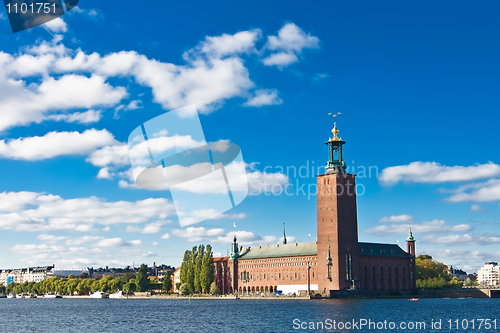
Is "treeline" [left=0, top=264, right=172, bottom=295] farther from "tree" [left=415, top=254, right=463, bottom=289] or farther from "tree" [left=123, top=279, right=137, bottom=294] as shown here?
"tree" [left=415, top=254, right=463, bottom=289]

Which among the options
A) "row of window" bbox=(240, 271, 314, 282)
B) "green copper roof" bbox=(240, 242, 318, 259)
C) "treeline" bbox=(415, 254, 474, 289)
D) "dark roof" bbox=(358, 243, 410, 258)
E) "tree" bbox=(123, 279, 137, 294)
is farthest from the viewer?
"tree" bbox=(123, 279, 137, 294)

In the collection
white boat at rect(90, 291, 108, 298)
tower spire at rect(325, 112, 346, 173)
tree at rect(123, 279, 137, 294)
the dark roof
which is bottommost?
white boat at rect(90, 291, 108, 298)

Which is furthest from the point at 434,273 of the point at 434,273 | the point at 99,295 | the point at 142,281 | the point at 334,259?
the point at 99,295

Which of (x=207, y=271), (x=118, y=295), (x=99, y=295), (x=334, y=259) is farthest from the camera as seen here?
(x=99, y=295)

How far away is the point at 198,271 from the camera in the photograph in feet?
390

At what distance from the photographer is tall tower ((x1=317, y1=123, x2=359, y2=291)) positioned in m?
107

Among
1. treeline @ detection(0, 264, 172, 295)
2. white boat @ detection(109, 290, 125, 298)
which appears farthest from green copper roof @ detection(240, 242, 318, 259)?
white boat @ detection(109, 290, 125, 298)

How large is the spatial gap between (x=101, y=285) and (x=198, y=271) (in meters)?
50.5

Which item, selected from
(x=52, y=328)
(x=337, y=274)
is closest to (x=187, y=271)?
(x=337, y=274)

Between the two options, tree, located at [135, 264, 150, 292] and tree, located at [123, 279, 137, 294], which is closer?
tree, located at [135, 264, 150, 292]

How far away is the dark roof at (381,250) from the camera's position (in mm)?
115500

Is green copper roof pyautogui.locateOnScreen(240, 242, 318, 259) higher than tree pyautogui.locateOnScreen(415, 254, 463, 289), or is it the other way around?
green copper roof pyautogui.locateOnScreen(240, 242, 318, 259)

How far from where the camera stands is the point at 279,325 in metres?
52.0

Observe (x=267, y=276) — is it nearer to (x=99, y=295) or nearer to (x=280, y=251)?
(x=280, y=251)
